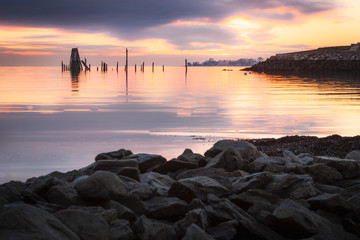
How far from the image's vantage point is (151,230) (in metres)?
4.36

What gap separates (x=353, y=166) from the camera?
6418mm

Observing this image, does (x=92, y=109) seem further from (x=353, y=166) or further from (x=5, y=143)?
(x=353, y=166)

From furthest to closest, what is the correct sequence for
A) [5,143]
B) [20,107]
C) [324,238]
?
1. [20,107]
2. [5,143]
3. [324,238]

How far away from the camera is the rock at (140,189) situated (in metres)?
5.15

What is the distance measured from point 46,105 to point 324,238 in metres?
22.0

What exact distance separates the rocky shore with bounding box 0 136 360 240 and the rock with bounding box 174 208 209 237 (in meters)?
0.01

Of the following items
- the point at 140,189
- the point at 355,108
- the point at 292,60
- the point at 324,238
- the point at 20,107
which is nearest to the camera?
the point at 324,238

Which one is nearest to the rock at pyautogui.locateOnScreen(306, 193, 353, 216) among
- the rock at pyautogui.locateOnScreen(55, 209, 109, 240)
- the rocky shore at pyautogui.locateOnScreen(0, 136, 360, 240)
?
the rocky shore at pyautogui.locateOnScreen(0, 136, 360, 240)

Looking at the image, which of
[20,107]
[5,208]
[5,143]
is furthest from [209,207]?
[20,107]

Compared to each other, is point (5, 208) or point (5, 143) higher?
point (5, 208)

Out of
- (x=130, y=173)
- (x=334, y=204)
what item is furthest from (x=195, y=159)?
(x=334, y=204)

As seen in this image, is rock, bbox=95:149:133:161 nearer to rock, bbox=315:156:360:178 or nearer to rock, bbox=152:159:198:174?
rock, bbox=152:159:198:174

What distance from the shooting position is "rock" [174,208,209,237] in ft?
14.6

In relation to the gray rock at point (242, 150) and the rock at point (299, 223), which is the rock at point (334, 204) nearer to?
the rock at point (299, 223)
